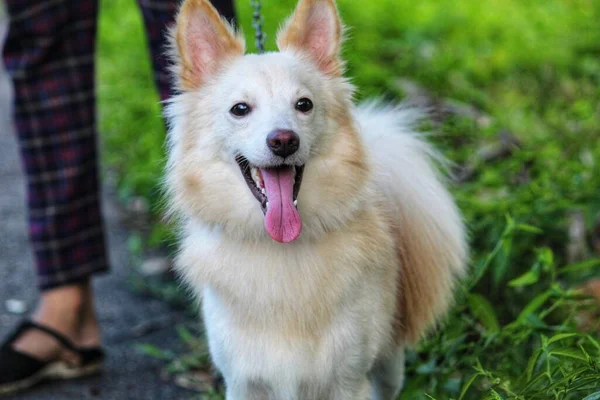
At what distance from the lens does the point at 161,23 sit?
10.8ft

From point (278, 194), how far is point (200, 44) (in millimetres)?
547

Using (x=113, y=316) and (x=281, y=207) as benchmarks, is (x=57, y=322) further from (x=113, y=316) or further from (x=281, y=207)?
(x=281, y=207)

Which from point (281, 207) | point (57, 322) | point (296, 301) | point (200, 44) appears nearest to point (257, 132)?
point (281, 207)

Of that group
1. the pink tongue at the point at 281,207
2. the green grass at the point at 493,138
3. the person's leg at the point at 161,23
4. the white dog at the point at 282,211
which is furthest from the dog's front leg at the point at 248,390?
the person's leg at the point at 161,23

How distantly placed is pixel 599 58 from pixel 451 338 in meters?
3.83

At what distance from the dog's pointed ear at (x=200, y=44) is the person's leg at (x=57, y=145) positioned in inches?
43.8

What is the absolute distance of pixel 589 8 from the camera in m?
7.10

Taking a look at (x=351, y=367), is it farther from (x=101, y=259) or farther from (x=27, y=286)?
(x=27, y=286)

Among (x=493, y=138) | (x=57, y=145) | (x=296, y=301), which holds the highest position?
(x=57, y=145)

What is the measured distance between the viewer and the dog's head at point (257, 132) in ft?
8.27

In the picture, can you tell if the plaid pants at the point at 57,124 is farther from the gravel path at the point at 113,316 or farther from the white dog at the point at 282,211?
the white dog at the point at 282,211

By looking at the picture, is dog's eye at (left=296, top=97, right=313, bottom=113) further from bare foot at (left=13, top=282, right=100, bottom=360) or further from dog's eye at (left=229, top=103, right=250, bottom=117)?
bare foot at (left=13, top=282, right=100, bottom=360)

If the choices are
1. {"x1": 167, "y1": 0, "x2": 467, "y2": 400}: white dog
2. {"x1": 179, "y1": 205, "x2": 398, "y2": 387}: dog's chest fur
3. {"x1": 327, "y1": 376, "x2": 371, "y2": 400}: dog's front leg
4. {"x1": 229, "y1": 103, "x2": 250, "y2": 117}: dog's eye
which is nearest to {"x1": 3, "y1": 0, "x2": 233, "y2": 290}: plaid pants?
{"x1": 167, "y1": 0, "x2": 467, "y2": 400}: white dog

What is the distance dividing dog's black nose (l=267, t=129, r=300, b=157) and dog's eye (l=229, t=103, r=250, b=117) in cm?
19
